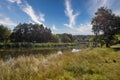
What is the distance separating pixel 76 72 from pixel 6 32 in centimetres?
6559

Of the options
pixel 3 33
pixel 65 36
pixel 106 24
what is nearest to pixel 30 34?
pixel 3 33

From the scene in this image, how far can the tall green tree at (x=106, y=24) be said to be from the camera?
30.5 m

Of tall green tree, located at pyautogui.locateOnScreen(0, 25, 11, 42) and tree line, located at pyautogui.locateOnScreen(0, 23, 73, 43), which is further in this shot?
tree line, located at pyautogui.locateOnScreen(0, 23, 73, 43)

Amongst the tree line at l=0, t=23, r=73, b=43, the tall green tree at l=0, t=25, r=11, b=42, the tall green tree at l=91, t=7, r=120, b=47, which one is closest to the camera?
the tall green tree at l=91, t=7, r=120, b=47

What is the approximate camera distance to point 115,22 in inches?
1192

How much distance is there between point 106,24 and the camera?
30562 mm

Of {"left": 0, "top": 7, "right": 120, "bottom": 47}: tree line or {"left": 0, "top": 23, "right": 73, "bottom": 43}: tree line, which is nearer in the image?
{"left": 0, "top": 7, "right": 120, "bottom": 47}: tree line

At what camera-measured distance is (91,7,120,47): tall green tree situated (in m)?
30.5

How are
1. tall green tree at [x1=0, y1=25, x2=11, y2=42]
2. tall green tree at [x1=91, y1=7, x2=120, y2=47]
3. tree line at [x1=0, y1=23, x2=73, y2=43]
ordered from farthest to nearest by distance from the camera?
tree line at [x1=0, y1=23, x2=73, y2=43], tall green tree at [x1=0, y1=25, x2=11, y2=42], tall green tree at [x1=91, y1=7, x2=120, y2=47]

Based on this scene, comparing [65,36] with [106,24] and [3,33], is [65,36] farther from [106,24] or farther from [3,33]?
[106,24]

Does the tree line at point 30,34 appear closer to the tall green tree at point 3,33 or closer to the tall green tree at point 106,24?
the tall green tree at point 3,33

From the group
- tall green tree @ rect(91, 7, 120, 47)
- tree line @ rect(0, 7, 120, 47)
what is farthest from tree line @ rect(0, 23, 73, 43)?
tall green tree @ rect(91, 7, 120, 47)

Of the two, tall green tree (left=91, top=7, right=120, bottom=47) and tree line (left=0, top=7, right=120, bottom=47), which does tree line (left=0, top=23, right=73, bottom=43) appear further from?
tall green tree (left=91, top=7, right=120, bottom=47)

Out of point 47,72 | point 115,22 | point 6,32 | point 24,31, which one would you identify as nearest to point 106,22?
point 115,22
